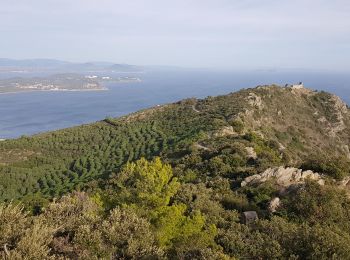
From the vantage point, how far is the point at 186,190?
87.0 ft

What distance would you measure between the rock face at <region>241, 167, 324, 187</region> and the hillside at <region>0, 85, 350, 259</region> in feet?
0.30

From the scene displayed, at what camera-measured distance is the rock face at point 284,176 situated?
99.1 feet

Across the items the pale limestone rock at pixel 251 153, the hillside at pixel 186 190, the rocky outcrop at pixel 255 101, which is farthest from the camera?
the rocky outcrop at pixel 255 101

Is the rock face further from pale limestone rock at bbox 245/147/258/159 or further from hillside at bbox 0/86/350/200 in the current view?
hillside at bbox 0/86/350/200

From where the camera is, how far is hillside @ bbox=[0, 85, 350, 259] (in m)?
16.5

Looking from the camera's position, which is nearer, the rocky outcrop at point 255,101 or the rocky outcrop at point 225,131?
the rocky outcrop at point 225,131

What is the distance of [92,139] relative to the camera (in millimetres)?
77125

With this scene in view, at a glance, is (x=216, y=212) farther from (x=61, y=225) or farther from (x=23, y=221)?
(x=23, y=221)

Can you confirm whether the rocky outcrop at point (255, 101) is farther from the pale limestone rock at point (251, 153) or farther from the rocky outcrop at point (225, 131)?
the pale limestone rock at point (251, 153)

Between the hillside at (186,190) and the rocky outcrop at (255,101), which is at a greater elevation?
the rocky outcrop at (255,101)

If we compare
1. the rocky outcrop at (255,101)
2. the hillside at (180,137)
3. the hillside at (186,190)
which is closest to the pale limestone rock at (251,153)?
the hillside at (186,190)

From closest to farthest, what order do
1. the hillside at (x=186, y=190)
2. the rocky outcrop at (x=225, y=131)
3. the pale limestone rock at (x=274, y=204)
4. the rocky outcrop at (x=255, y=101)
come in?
the hillside at (x=186, y=190) < the pale limestone rock at (x=274, y=204) < the rocky outcrop at (x=225, y=131) < the rocky outcrop at (x=255, y=101)

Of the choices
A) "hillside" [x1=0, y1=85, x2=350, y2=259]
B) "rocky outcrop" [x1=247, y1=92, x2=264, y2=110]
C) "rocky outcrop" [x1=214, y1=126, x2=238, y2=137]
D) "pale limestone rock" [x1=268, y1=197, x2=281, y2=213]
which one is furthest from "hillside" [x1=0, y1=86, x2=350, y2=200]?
"pale limestone rock" [x1=268, y1=197, x2=281, y2=213]

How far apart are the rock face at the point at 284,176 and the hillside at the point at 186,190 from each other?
0.30ft
